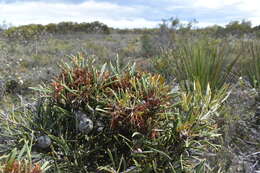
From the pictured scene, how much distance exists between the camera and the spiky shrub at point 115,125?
136cm

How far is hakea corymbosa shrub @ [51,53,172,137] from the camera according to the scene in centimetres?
135

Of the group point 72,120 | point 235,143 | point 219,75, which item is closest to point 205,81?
point 219,75

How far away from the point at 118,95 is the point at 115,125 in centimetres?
13

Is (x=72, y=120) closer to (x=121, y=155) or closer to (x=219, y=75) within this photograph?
(x=121, y=155)

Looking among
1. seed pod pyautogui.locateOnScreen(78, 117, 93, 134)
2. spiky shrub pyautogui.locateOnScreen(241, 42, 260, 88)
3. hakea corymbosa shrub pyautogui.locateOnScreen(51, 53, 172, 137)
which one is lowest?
spiky shrub pyautogui.locateOnScreen(241, 42, 260, 88)

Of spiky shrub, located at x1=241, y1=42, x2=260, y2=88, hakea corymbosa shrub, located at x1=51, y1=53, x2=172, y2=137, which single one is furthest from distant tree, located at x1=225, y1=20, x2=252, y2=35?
hakea corymbosa shrub, located at x1=51, y1=53, x2=172, y2=137

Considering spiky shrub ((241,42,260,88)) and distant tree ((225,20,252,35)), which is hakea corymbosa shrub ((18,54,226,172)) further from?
distant tree ((225,20,252,35))

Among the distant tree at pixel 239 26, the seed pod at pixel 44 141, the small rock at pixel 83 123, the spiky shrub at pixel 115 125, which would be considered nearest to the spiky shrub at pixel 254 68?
the spiky shrub at pixel 115 125

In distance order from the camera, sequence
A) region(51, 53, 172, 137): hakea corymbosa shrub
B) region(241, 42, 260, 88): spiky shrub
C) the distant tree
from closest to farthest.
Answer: region(51, 53, 172, 137): hakea corymbosa shrub, region(241, 42, 260, 88): spiky shrub, the distant tree

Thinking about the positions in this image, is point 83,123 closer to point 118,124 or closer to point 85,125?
point 85,125

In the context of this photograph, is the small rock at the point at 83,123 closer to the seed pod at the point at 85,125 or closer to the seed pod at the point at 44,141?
the seed pod at the point at 85,125

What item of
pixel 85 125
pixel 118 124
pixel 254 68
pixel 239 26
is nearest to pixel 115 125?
pixel 118 124

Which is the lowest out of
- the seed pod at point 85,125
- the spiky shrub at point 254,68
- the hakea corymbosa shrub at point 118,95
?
the spiky shrub at point 254,68

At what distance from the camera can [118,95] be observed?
1418mm
